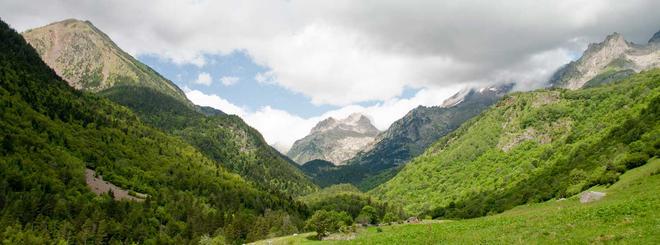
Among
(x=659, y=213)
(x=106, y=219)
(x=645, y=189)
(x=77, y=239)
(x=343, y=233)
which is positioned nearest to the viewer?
(x=659, y=213)

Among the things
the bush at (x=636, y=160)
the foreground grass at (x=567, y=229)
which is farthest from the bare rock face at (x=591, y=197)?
the bush at (x=636, y=160)

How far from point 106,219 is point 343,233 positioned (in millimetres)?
145706

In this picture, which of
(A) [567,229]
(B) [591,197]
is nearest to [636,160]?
(B) [591,197]

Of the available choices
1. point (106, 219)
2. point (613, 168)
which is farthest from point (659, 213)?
point (106, 219)

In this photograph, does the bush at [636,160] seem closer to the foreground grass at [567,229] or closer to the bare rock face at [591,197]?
the bare rock face at [591,197]

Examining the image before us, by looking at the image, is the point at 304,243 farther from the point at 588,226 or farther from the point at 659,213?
the point at 659,213

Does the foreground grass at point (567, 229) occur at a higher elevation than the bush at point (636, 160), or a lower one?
lower

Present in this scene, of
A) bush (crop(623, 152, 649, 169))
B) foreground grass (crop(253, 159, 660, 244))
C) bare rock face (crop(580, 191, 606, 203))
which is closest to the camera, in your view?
foreground grass (crop(253, 159, 660, 244))

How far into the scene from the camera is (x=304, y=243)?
67188 mm

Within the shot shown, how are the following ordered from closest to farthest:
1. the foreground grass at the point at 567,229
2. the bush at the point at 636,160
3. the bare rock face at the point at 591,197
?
the foreground grass at the point at 567,229 → the bare rock face at the point at 591,197 → the bush at the point at 636,160

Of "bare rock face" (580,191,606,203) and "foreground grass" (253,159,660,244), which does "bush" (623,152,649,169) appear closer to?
"bare rock face" (580,191,606,203)

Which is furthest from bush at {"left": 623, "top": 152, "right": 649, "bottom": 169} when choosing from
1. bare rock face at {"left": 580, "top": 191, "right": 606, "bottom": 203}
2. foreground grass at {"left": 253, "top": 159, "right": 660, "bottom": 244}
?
foreground grass at {"left": 253, "top": 159, "right": 660, "bottom": 244}

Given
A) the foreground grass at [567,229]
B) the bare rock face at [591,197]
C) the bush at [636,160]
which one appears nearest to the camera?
→ the foreground grass at [567,229]

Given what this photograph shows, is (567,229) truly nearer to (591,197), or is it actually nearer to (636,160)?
(591,197)
